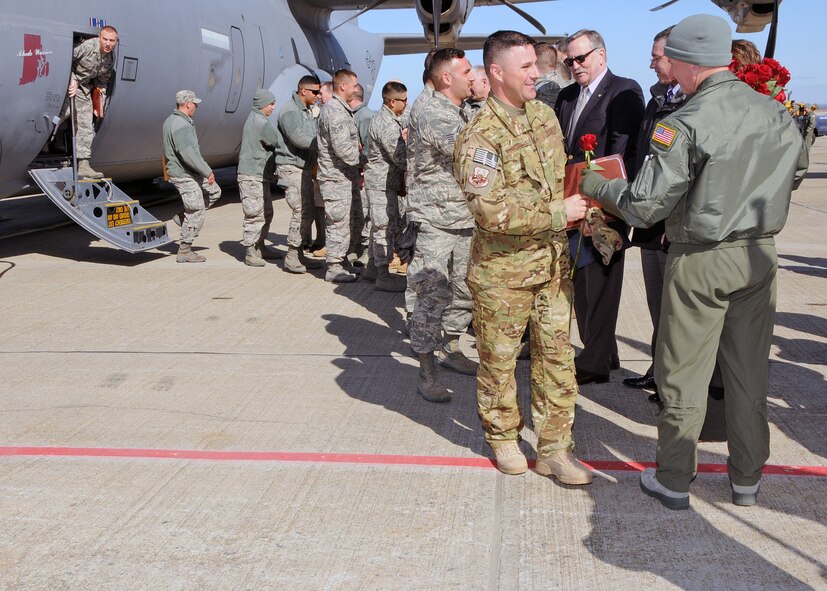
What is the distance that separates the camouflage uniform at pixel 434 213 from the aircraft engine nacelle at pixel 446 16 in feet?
26.1

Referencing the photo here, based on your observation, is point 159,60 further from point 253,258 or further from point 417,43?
point 417,43

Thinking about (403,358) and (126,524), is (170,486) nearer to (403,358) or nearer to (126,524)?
(126,524)

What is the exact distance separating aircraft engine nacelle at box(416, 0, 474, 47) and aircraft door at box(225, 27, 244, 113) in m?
2.64

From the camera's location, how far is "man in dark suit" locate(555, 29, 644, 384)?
491cm

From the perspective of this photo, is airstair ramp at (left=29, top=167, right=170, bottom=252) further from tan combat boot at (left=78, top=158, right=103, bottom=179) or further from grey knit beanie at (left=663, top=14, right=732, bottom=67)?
grey knit beanie at (left=663, top=14, right=732, bottom=67)

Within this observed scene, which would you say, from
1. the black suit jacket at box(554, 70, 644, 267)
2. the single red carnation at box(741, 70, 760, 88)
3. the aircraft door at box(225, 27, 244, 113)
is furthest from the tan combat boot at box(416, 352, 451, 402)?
the aircraft door at box(225, 27, 244, 113)

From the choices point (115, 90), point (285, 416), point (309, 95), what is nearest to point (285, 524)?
point (285, 416)

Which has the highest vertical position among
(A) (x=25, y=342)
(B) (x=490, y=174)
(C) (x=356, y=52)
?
(C) (x=356, y=52)

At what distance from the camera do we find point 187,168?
9.38 metres

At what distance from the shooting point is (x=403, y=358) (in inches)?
233

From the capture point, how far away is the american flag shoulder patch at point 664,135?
318cm

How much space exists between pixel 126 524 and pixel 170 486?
0.39m

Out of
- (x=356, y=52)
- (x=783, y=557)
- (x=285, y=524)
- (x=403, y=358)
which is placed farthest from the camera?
(x=356, y=52)

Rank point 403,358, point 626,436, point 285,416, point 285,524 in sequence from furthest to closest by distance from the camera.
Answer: point 403,358 < point 285,416 < point 626,436 < point 285,524
